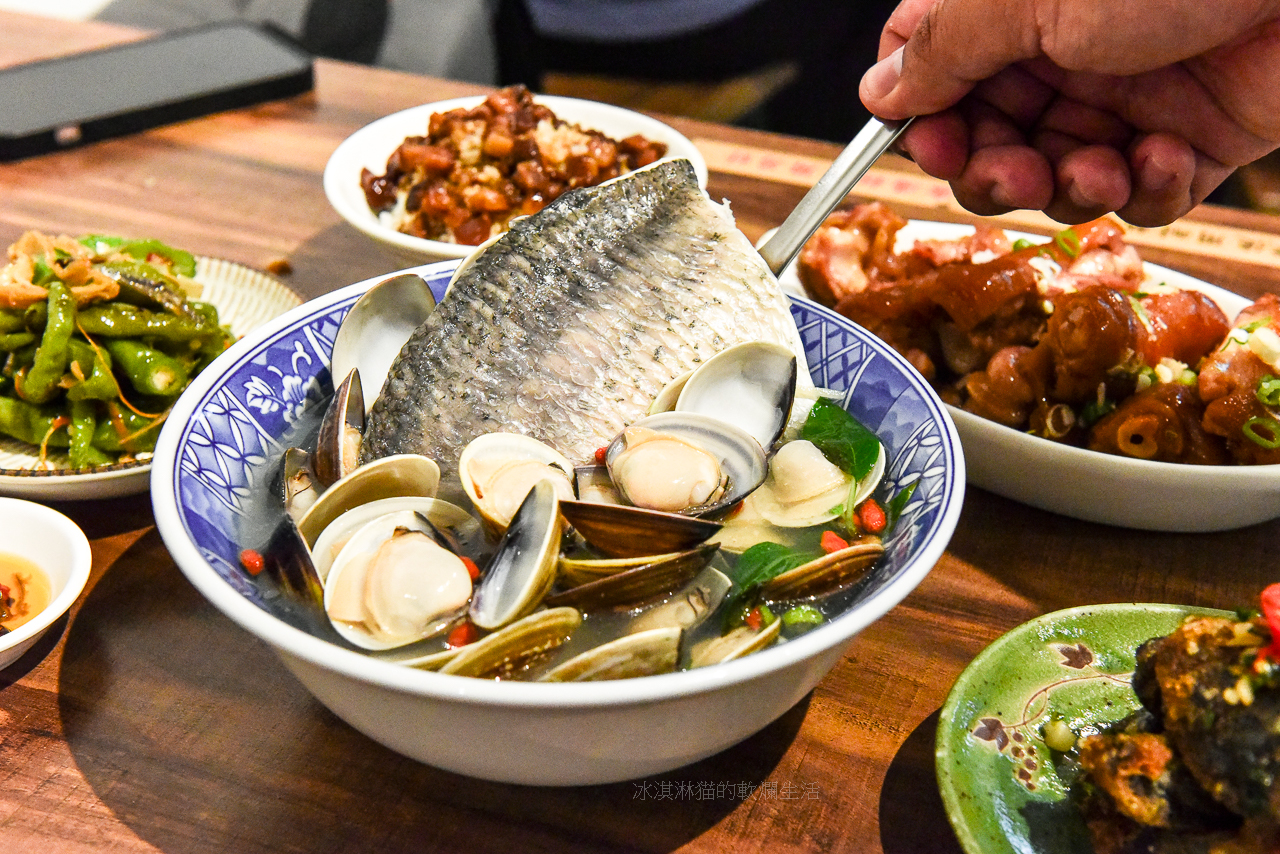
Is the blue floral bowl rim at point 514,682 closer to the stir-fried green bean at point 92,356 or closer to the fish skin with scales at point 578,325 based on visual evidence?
the fish skin with scales at point 578,325

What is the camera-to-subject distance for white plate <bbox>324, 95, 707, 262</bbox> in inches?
78.6

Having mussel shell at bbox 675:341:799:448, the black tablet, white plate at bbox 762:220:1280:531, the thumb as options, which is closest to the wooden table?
white plate at bbox 762:220:1280:531

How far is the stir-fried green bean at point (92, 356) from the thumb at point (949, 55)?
136cm

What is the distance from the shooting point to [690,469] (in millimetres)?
1210

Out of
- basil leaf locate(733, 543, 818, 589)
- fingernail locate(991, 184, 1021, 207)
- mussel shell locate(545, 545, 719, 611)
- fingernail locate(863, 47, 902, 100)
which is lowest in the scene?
basil leaf locate(733, 543, 818, 589)

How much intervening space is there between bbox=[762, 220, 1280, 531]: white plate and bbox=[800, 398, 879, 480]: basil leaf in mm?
232

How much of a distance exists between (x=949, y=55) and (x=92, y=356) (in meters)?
1.59

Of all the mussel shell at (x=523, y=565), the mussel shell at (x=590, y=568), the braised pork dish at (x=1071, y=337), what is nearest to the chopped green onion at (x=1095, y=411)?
the braised pork dish at (x=1071, y=337)

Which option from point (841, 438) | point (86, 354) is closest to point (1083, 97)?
point (841, 438)

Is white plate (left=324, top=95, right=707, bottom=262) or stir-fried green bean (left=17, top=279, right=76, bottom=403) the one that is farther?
white plate (left=324, top=95, right=707, bottom=262)

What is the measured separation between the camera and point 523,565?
107 cm

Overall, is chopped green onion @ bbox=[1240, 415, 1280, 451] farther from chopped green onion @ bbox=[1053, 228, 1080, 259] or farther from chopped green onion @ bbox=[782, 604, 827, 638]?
chopped green onion @ bbox=[782, 604, 827, 638]

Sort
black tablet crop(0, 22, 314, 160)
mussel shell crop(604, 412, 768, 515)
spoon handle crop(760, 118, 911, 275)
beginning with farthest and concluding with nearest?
black tablet crop(0, 22, 314, 160), spoon handle crop(760, 118, 911, 275), mussel shell crop(604, 412, 768, 515)

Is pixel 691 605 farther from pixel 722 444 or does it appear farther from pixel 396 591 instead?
pixel 396 591
